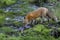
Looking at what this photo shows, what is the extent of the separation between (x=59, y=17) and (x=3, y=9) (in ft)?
9.06

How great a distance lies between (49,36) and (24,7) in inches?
119

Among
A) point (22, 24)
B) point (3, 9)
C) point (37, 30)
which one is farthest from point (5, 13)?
point (37, 30)

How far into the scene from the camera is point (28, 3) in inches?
465

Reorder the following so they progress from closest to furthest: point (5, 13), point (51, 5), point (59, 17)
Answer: point (59, 17), point (5, 13), point (51, 5)

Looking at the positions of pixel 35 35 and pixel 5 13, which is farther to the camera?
pixel 5 13

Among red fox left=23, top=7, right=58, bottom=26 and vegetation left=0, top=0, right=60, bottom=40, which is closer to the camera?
vegetation left=0, top=0, right=60, bottom=40

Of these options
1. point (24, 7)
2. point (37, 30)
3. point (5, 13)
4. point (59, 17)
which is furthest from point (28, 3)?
point (37, 30)

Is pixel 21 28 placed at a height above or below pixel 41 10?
below

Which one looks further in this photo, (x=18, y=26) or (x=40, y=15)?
(x=40, y=15)

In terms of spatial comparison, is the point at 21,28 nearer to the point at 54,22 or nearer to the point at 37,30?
the point at 37,30

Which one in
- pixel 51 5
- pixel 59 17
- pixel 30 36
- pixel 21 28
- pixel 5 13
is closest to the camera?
pixel 30 36

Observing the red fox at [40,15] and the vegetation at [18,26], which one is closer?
the vegetation at [18,26]

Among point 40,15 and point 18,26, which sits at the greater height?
point 40,15

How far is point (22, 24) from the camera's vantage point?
30.2 ft
